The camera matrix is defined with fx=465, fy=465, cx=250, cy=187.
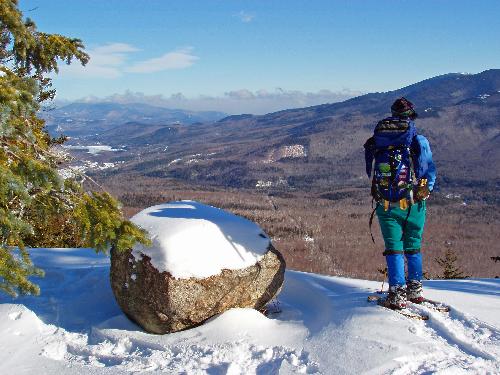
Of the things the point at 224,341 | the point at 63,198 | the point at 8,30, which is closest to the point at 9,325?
the point at 63,198

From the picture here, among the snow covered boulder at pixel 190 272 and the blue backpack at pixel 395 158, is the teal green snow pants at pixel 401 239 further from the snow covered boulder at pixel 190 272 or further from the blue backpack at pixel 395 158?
the snow covered boulder at pixel 190 272

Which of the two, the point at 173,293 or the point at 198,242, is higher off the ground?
the point at 198,242

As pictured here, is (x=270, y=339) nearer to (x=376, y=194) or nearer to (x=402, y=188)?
(x=376, y=194)

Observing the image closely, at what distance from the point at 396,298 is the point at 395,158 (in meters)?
1.99

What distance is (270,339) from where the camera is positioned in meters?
6.00

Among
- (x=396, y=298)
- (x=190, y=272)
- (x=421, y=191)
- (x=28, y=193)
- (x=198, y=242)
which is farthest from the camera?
(x=198, y=242)

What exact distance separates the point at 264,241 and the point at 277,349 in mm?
2382

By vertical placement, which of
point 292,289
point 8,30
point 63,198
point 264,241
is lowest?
point 292,289

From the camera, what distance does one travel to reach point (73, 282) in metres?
8.70

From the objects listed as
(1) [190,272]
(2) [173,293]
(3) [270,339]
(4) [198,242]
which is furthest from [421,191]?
(2) [173,293]

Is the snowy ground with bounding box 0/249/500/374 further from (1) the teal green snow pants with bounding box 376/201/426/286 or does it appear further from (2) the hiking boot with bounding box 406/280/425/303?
(1) the teal green snow pants with bounding box 376/201/426/286

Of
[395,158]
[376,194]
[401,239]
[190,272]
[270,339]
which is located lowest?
[270,339]

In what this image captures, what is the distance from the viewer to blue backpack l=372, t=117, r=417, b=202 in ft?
21.8

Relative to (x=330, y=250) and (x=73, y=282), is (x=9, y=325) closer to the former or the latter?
(x=73, y=282)
